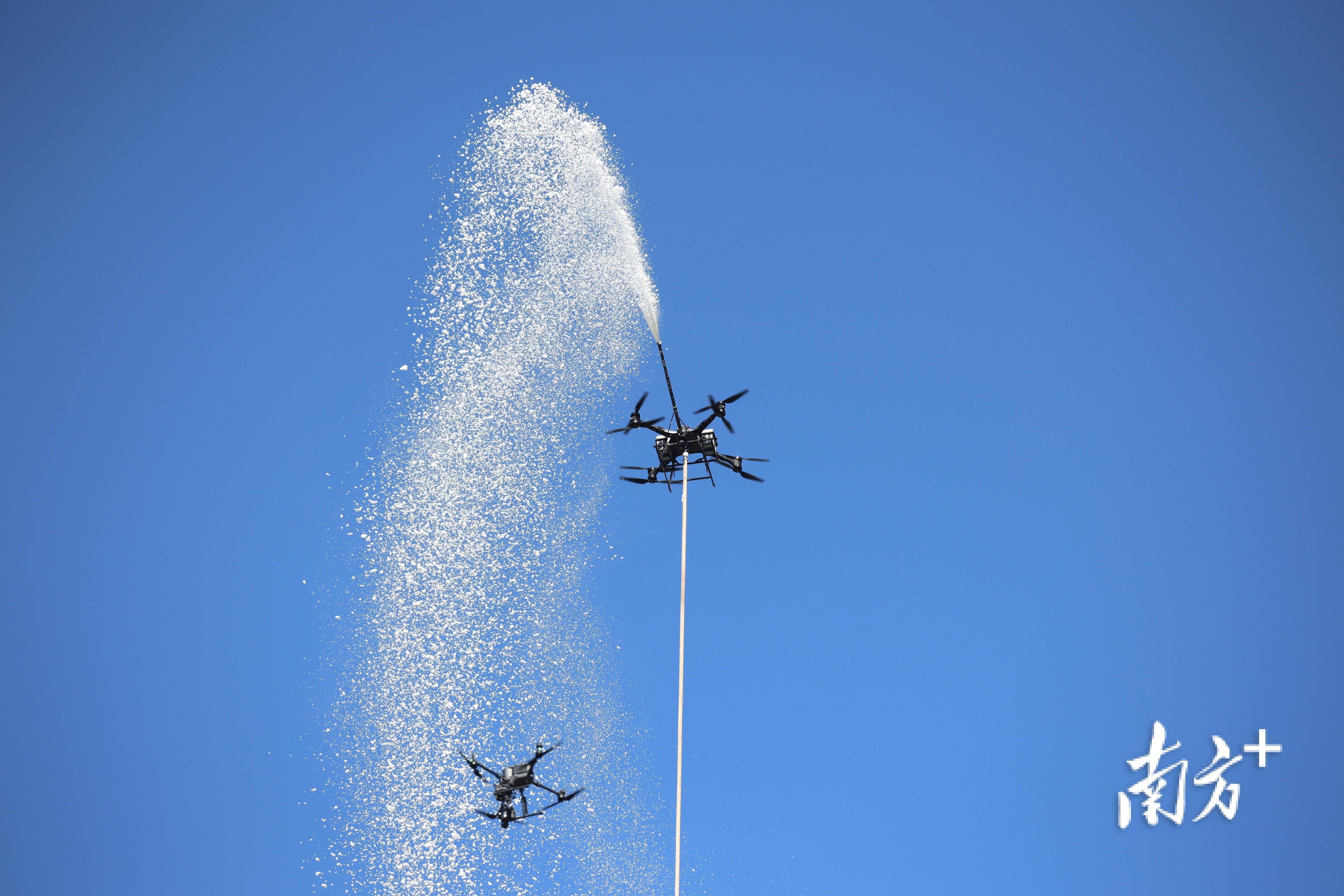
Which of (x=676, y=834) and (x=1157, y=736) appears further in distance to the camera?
(x=1157, y=736)

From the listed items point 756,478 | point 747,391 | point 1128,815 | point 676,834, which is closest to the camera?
point 676,834

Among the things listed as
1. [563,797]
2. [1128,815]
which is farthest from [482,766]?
[1128,815]

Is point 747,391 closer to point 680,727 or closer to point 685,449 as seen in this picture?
point 685,449

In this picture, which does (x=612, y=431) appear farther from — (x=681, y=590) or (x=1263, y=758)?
(x=1263, y=758)

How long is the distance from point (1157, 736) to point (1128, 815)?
10.8ft

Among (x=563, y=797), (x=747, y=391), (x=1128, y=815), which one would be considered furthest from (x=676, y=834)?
(x=1128, y=815)

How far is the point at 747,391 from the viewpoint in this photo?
86.5ft

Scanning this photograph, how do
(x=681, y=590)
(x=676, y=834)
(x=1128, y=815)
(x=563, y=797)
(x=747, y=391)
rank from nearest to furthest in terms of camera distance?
(x=676, y=834) → (x=681, y=590) → (x=747, y=391) → (x=563, y=797) → (x=1128, y=815)

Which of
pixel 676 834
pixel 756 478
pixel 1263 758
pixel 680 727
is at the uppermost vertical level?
pixel 756 478

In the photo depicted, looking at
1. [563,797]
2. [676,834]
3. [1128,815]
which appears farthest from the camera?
[1128,815]

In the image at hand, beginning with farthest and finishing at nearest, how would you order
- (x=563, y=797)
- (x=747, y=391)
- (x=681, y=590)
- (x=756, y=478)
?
(x=563, y=797) < (x=756, y=478) < (x=747, y=391) < (x=681, y=590)

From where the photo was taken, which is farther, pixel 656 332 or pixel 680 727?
pixel 656 332

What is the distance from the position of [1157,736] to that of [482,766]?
25.4 m

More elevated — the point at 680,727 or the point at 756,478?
the point at 756,478
